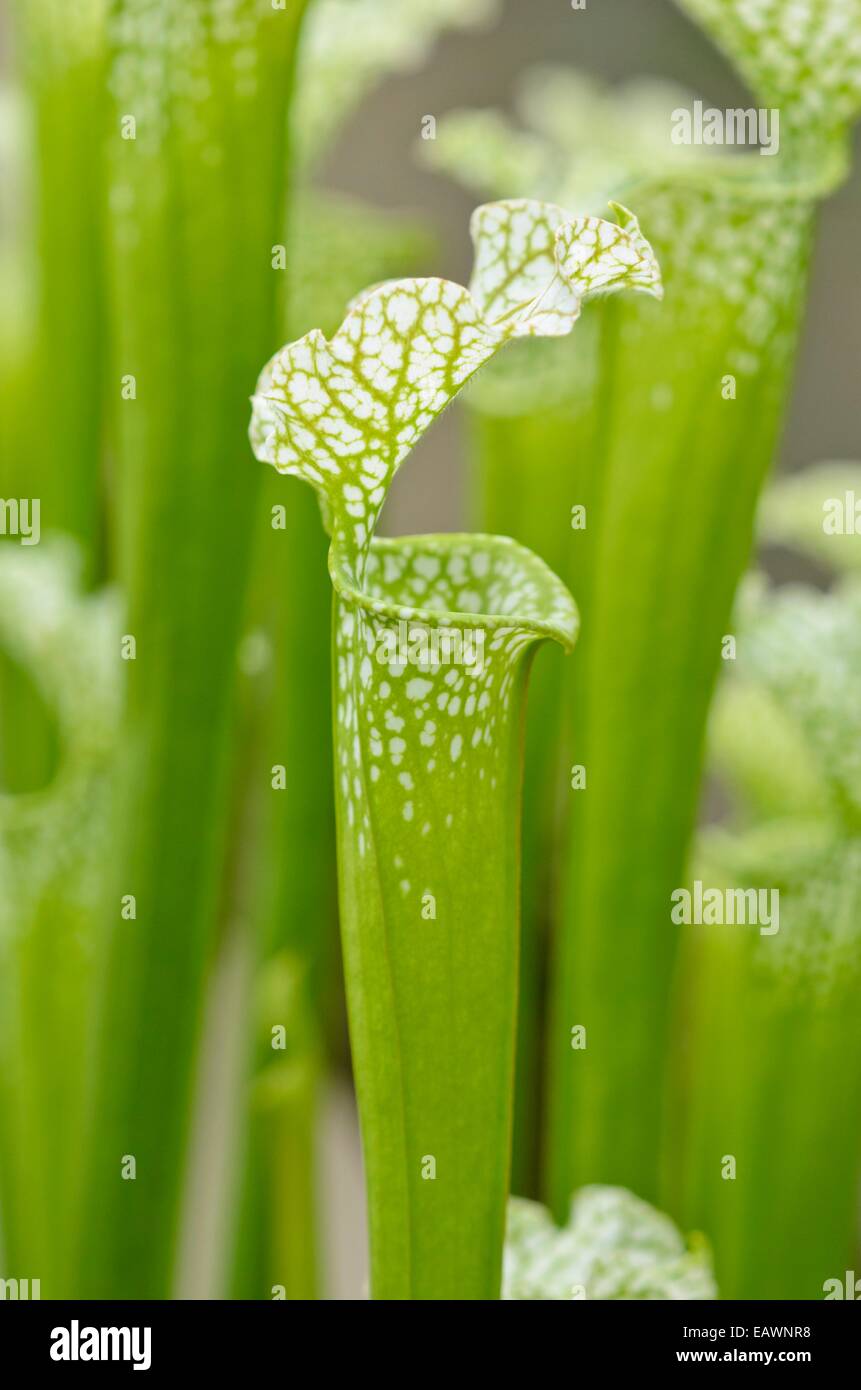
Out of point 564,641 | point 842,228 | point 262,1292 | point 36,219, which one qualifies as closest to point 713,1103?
point 262,1292

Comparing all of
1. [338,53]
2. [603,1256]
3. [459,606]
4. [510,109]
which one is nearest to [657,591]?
[459,606]

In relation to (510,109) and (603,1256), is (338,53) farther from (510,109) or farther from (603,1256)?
(510,109)

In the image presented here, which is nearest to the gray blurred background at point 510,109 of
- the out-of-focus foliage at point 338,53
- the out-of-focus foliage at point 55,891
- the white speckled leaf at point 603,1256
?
the out-of-focus foliage at point 338,53

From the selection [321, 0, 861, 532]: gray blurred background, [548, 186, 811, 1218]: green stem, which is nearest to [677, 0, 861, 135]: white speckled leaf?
[548, 186, 811, 1218]: green stem

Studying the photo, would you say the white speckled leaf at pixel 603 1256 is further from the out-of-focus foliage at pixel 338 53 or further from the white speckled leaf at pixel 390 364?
the out-of-focus foliage at pixel 338 53

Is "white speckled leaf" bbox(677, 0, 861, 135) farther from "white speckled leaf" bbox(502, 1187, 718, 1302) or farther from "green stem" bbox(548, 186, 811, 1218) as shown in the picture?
"white speckled leaf" bbox(502, 1187, 718, 1302)
